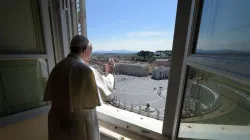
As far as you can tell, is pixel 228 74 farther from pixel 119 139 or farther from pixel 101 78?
pixel 119 139

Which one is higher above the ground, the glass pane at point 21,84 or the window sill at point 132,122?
the glass pane at point 21,84

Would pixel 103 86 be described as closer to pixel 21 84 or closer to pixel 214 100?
pixel 214 100

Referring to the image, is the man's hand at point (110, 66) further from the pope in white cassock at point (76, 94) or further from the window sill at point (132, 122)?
the window sill at point (132, 122)

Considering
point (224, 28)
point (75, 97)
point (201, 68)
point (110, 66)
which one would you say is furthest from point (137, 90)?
point (224, 28)

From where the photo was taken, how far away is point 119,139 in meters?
0.98

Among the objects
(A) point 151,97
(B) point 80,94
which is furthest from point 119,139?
(B) point 80,94

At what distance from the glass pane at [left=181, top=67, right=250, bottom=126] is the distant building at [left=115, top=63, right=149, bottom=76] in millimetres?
465

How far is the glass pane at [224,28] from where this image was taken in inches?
13.7

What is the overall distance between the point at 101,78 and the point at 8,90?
2.25ft

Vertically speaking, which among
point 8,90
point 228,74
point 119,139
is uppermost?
point 228,74

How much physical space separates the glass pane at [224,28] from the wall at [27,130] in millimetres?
1247

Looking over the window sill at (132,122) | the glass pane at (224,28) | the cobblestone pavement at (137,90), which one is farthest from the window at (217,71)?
the cobblestone pavement at (137,90)

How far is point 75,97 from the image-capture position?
692 millimetres

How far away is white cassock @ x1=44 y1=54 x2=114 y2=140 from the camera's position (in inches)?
26.7
